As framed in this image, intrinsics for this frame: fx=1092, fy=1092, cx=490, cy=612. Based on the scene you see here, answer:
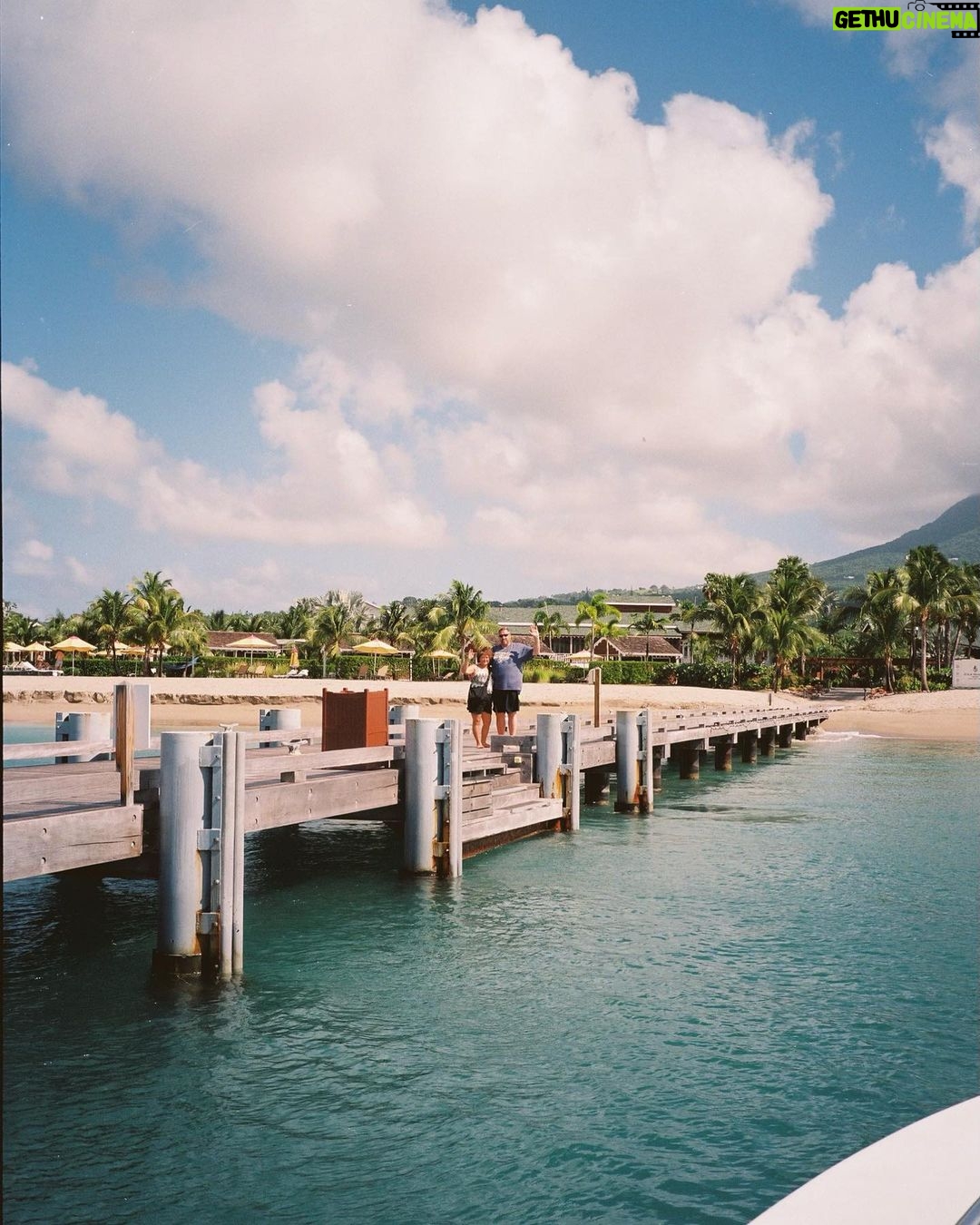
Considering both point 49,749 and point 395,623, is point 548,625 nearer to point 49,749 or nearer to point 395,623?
point 395,623

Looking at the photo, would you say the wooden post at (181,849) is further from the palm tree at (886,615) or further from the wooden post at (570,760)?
A: the palm tree at (886,615)

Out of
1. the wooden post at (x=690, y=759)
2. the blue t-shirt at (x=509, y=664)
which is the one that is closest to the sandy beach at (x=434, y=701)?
the wooden post at (x=690, y=759)

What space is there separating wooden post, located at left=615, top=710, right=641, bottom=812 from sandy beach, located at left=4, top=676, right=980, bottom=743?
1032 inches

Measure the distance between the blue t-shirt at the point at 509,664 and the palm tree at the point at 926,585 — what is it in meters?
54.9

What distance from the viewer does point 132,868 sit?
8.46m

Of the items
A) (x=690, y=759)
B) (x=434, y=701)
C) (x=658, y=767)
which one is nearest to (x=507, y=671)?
(x=658, y=767)

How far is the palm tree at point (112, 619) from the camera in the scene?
262 ft

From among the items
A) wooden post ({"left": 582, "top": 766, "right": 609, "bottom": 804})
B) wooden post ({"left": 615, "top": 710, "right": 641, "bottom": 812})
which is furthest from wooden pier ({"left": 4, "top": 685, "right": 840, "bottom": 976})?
wooden post ({"left": 582, "top": 766, "right": 609, "bottom": 804})

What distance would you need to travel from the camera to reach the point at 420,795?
1173 centimetres

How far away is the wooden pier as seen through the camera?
25.5 ft

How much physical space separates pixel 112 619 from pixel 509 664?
2830 inches

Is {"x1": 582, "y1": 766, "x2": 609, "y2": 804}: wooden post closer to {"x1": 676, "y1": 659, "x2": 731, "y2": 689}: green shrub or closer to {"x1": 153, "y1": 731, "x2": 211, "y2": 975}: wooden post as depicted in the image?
{"x1": 153, "y1": 731, "x2": 211, "y2": 975}: wooden post

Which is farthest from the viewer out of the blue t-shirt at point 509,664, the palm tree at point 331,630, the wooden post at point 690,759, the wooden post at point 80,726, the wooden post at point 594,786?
the palm tree at point 331,630

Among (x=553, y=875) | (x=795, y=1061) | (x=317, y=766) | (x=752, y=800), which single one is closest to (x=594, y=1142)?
(x=795, y=1061)
